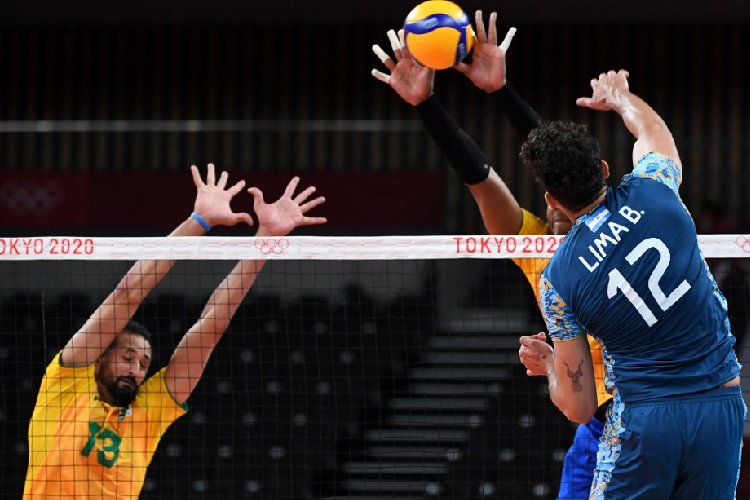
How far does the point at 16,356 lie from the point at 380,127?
4422 millimetres

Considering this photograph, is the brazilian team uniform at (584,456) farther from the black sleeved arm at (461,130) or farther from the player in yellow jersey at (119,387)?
the player in yellow jersey at (119,387)

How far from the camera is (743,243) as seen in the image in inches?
209

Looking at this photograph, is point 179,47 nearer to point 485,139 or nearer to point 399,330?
point 485,139

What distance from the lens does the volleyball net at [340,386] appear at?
9.13 meters

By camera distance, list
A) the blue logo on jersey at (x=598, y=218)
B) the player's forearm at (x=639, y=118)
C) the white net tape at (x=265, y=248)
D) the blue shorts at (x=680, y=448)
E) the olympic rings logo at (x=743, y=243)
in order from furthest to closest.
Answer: the white net tape at (x=265, y=248) → the olympic rings logo at (x=743, y=243) → the player's forearm at (x=639, y=118) → the blue logo on jersey at (x=598, y=218) → the blue shorts at (x=680, y=448)

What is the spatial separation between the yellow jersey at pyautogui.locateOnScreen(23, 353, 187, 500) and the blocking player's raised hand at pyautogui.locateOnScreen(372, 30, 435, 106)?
2.10m

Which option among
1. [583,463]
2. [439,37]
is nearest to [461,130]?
[439,37]

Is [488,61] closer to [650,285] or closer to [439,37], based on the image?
[439,37]

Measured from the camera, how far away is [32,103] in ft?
43.3

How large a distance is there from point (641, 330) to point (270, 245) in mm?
2419

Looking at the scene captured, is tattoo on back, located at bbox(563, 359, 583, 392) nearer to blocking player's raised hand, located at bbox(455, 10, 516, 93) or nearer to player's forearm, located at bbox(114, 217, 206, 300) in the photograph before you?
blocking player's raised hand, located at bbox(455, 10, 516, 93)

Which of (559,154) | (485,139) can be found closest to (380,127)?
(485,139)

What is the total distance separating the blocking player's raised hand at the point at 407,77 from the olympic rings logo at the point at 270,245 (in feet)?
3.31

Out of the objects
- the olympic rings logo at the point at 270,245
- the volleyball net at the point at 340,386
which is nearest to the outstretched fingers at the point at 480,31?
the olympic rings logo at the point at 270,245
